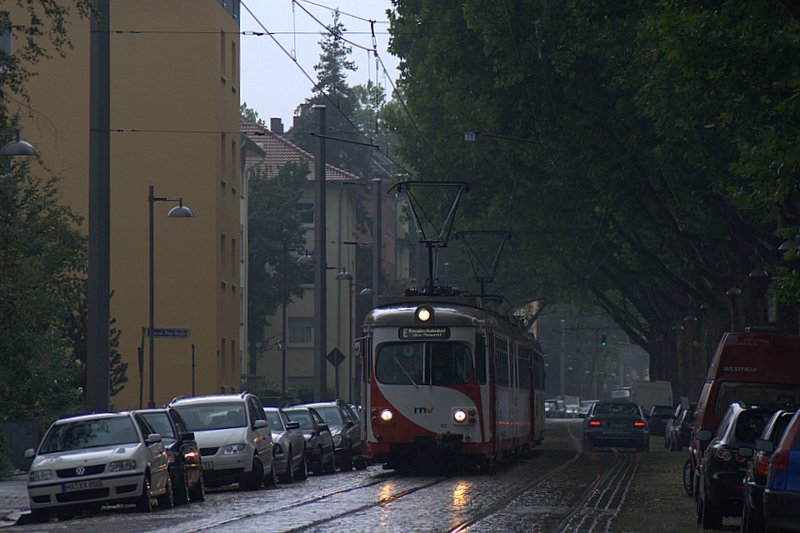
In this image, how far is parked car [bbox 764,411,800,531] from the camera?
14.0 m

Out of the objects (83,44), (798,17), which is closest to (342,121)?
(83,44)

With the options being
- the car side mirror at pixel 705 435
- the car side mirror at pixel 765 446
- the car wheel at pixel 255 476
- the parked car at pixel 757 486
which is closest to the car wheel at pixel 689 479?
the car side mirror at pixel 705 435

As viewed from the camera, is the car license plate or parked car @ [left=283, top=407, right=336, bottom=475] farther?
parked car @ [left=283, top=407, right=336, bottom=475]

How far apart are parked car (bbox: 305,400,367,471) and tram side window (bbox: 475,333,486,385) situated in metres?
6.72

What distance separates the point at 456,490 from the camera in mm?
24516

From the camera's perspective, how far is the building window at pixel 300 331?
91875 millimetres

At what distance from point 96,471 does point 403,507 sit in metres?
4.03

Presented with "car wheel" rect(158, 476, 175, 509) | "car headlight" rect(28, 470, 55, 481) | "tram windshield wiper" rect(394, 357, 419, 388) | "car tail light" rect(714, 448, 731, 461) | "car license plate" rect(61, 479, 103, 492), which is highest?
"tram windshield wiper" rect(394, 357, 419, 388)

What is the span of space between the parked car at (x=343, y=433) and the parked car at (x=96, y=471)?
44.7ft

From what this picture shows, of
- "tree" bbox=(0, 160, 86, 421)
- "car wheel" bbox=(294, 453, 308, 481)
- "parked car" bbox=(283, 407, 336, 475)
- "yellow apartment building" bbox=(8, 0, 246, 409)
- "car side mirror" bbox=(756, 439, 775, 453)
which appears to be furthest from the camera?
"yellow apartment building" bbox=(8, 0, 246, 409)

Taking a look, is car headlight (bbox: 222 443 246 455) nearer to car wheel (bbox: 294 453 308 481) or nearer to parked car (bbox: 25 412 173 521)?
parked car (bbox: 25 412 173 521)

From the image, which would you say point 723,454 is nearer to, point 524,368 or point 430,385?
point 430,385

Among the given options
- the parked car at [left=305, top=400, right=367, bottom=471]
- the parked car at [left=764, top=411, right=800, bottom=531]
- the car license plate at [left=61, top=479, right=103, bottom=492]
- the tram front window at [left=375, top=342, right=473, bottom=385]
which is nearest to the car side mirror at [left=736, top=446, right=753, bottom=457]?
the parked car at [left=764, top=411, right=800, bottom=531]

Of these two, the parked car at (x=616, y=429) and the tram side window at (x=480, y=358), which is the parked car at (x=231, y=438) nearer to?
the tram side window at (x=480, y=358)
